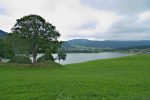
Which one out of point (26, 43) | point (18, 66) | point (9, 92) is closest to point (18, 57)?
point (26, 43)

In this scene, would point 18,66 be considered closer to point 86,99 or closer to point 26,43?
point 26,43

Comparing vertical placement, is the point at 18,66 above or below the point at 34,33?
below

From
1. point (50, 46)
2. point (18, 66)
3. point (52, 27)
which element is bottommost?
point (18, 66)

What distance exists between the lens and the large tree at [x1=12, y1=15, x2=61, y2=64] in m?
50.5

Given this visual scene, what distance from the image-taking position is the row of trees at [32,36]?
50531 millimetres

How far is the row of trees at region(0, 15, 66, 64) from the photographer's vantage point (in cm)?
5053

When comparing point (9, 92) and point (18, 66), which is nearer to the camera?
point (9, 92)

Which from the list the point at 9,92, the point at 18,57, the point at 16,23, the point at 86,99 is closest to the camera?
the point at 86,99

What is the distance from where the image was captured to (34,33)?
50906 millimetres

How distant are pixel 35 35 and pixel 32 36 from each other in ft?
2.14

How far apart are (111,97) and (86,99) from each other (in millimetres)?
1793

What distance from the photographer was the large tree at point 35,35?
1989 inches

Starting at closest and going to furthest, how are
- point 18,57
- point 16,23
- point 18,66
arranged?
point 18,66 → point 16,23 → point 18,57

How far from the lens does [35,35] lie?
167 ft
